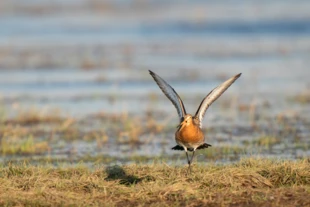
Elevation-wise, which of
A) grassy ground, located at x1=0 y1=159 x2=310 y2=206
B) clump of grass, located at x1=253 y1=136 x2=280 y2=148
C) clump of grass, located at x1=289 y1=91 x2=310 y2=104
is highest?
clump of grass, located at x1=289 y1=91 x2=310 y2=104

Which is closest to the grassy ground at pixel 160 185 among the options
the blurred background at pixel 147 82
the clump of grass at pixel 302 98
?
the blurred background at pixel 147 82

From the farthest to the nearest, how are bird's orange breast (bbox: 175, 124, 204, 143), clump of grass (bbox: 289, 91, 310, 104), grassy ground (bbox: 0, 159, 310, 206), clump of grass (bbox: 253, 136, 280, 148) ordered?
1. clump of grass (bbox: 289, 91, 310, 104)
2. clump of grass (bbox: 253, 136, 280, 148)
3. bird's orange breast (bbox: 175, 124, 204, 143)
4. grassy ground (bbox: 0, 159, 310, 206)

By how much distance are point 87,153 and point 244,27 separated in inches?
670

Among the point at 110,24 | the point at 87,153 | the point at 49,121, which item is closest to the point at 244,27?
the point at 110,24

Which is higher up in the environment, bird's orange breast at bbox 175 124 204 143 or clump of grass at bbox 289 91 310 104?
clump of grass at bbox 289 91 310 104

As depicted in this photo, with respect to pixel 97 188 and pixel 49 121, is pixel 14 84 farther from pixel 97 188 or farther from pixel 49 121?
pixel 97 188

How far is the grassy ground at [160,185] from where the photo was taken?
25.1 ft

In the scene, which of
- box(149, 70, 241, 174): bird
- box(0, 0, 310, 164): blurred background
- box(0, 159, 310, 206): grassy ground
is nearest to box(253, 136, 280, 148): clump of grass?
box(0, 0, 310, 164): blurred background

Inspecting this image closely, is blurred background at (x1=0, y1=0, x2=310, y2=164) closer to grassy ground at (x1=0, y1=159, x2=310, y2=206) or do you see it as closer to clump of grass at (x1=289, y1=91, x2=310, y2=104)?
clump of grass at (x1=289, y1=91, x2=310, y2=104)

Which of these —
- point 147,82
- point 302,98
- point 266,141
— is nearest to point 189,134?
point 266,141

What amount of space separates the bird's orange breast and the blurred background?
4.84ft

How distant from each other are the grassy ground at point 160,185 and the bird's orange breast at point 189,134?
338 mm

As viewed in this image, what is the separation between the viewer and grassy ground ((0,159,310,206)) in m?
7.64

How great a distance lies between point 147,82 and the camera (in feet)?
59.9
